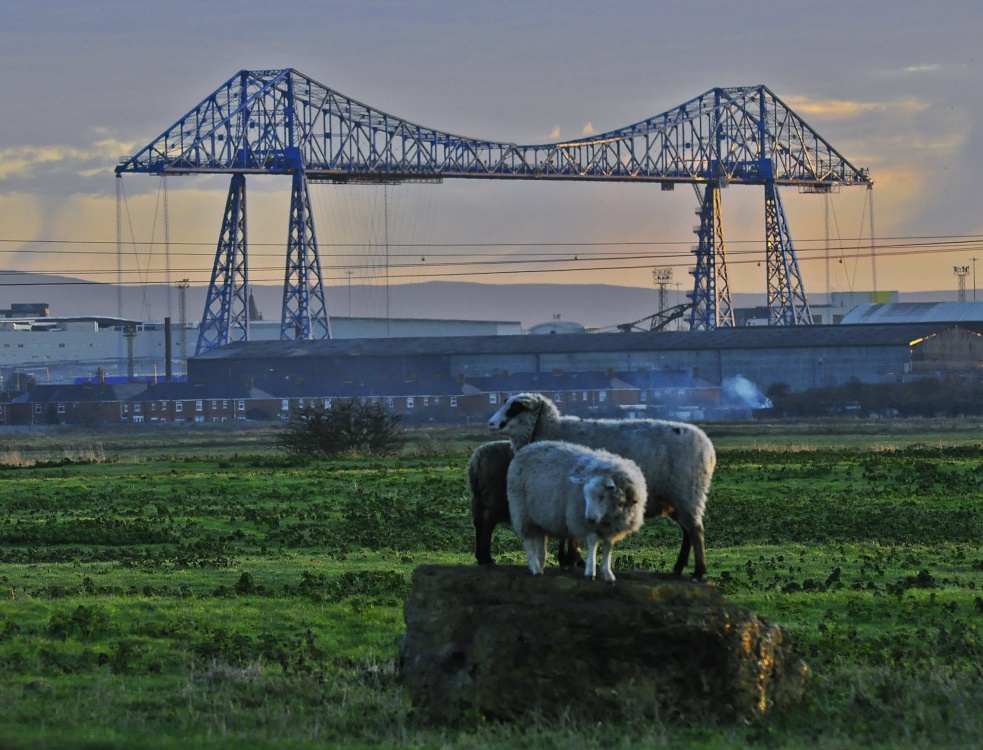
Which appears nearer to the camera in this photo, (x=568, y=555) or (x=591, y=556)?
(x=591, y=556)

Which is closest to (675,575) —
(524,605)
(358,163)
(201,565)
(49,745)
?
(524,605)

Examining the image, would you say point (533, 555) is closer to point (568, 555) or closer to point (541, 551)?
point (541, 551)

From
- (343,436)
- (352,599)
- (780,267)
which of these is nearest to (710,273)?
(780,267)

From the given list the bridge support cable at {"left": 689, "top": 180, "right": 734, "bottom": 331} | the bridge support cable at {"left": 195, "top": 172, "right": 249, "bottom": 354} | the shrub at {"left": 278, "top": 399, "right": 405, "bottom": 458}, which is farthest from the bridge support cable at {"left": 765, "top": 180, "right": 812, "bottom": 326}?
the shrub at {"left": 278, "top": 399, "right": 405, "bottom": 458}

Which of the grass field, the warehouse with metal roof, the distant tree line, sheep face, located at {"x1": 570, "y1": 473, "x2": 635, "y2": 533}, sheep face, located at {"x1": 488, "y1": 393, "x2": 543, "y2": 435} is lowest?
the grass field

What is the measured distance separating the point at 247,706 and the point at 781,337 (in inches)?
4569

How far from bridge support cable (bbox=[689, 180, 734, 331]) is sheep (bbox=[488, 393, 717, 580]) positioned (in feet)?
455

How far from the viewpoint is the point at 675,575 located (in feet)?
55.1

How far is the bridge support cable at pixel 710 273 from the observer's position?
512ft

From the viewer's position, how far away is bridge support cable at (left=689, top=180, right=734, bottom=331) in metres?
156

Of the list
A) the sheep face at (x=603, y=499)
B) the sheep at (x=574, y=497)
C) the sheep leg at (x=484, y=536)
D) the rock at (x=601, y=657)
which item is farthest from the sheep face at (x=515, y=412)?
the rock at (x=601, y=657)

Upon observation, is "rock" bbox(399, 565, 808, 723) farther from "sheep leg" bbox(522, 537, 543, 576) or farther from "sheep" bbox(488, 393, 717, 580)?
"sheep" bbox(488, 393, 717, 580)

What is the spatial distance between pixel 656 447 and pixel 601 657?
2.85 m

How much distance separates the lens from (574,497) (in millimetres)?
15062
